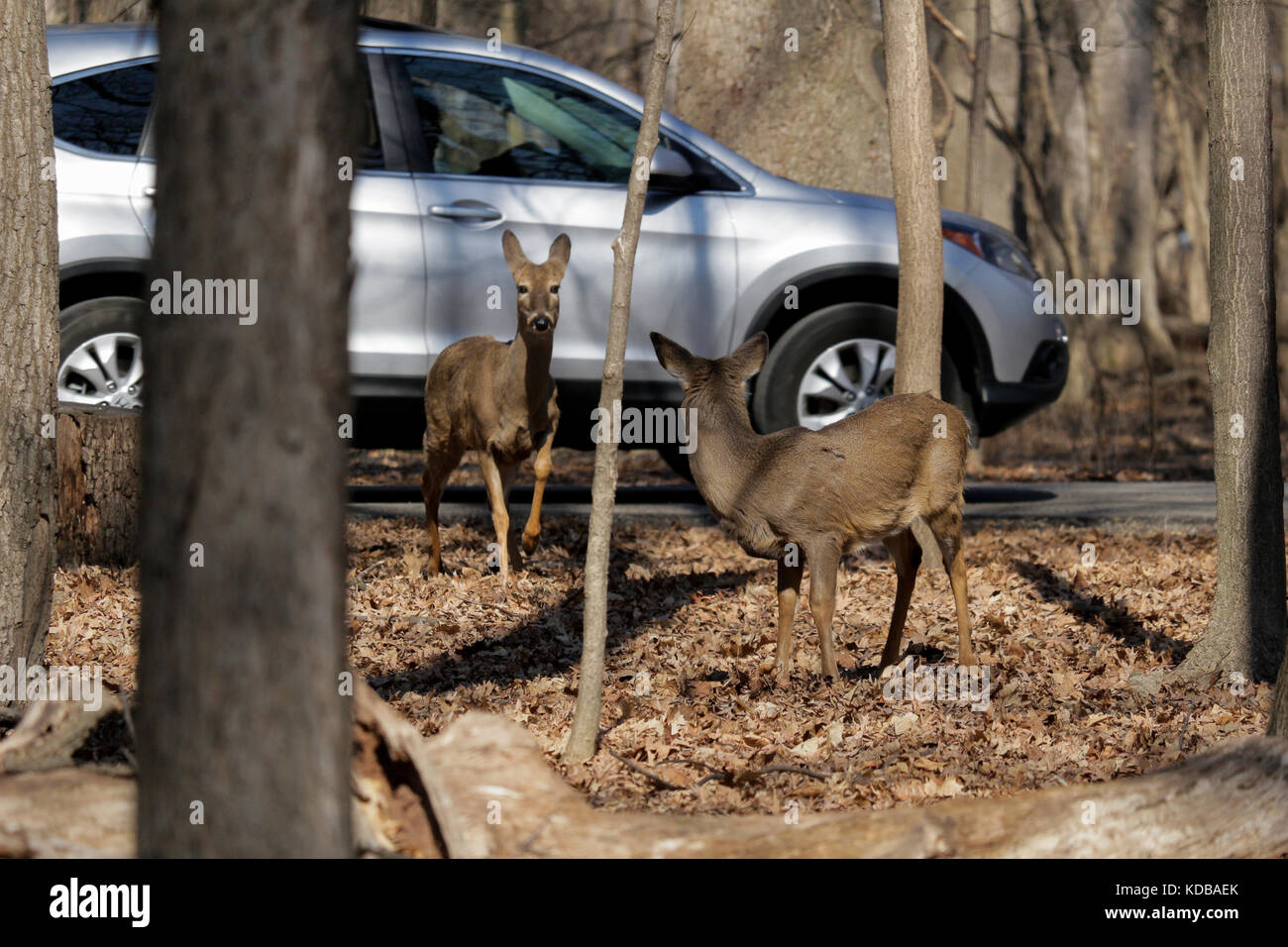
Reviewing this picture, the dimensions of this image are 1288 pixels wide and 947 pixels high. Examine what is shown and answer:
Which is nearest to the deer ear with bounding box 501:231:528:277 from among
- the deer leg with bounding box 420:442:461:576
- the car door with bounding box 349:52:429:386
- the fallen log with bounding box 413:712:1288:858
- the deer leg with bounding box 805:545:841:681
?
the car door with bounding box 349:52:429:386

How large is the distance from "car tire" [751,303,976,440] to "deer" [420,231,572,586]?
4.35 ft

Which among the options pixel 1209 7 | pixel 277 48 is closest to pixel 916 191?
pixel 1209 7

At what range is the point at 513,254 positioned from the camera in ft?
25.1

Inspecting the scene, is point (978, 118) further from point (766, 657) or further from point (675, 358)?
point (675, 358)

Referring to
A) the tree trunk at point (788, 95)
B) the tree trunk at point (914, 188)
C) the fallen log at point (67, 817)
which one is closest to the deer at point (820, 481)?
the tree trunk at point (914, 188)

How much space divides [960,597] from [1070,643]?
86 cm

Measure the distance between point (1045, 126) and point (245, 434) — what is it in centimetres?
2911

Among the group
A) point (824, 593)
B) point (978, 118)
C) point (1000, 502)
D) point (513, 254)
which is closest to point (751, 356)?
point (824, 593)

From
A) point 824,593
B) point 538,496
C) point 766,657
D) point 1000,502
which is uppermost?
point 538,496

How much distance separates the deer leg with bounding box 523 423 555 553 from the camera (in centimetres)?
781

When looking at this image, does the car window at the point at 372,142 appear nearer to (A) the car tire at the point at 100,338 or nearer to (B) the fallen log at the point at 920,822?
(A) the car tire at the point at 100,338

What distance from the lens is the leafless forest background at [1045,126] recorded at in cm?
1203
